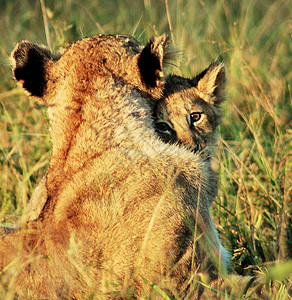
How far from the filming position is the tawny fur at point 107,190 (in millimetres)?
3102

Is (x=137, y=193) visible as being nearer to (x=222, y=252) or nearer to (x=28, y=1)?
(x=222, y=252)

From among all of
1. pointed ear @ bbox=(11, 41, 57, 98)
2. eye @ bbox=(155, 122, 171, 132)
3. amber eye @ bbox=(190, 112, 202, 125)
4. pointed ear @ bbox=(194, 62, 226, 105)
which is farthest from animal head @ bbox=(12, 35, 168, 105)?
pointed ear @ bbox=(194, 62, 226, 105)

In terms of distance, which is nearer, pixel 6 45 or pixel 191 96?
pixel 191 96

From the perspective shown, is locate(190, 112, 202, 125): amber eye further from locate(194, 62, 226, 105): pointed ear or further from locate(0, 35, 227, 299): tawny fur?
locate(0, 35, 227, 299): tawny fur

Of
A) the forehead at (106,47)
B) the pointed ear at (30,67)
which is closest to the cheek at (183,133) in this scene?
the forehead at (106,47)

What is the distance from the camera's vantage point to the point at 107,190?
333 cm

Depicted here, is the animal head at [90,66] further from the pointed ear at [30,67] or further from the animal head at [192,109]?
the animal head at [192,109]

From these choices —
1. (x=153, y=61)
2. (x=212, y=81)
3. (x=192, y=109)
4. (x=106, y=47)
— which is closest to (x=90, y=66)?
(x=106, y=47)

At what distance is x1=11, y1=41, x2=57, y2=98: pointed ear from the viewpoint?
3926mm

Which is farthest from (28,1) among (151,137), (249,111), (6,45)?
(151,137)

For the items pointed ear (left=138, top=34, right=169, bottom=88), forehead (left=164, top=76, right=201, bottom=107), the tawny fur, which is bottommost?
the tawny fur

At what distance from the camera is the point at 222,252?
12.3 feet

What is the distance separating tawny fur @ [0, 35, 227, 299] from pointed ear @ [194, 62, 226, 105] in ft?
2.74

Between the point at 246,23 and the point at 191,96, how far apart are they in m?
3.39
